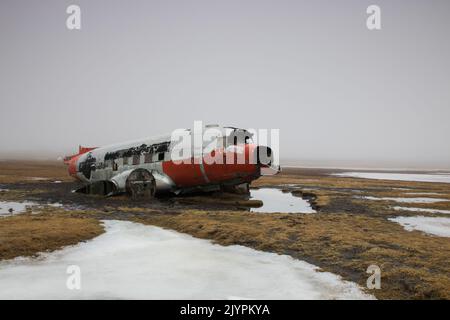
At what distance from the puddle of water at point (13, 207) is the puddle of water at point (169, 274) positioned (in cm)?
738

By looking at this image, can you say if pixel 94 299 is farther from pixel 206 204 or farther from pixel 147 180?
pixel 147 180

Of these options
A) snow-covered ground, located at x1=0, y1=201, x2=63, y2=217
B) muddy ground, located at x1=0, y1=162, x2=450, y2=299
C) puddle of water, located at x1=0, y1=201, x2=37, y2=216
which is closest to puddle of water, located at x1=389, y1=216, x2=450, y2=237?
muddy ground, located at x1=0, y1=162, x2=450, y2=299

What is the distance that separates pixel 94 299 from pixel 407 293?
539 centimetres

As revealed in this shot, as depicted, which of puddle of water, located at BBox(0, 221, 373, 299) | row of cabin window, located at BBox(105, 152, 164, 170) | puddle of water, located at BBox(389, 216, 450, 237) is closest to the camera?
puddle of water, located at BBox(0, 221, 373, 299)

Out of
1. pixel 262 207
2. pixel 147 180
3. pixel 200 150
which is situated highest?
pixel 200 150

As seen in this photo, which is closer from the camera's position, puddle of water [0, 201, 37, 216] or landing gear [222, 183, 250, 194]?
puddle of water [0, 201, 37, 216]

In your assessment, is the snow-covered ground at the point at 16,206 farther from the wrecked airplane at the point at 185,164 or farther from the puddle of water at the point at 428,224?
the puddle of water at the point at 428,224

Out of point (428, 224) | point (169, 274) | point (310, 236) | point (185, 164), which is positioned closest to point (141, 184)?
point (185, 164)

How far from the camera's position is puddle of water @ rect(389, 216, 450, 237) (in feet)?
37.4

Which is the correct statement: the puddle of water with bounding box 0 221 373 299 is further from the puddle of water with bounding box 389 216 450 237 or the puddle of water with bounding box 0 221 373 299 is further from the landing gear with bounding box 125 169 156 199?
the landing gear with bounding box 125 169 156 199

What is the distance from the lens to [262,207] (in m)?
17.0

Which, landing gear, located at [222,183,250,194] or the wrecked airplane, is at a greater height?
the wrecked airplane
